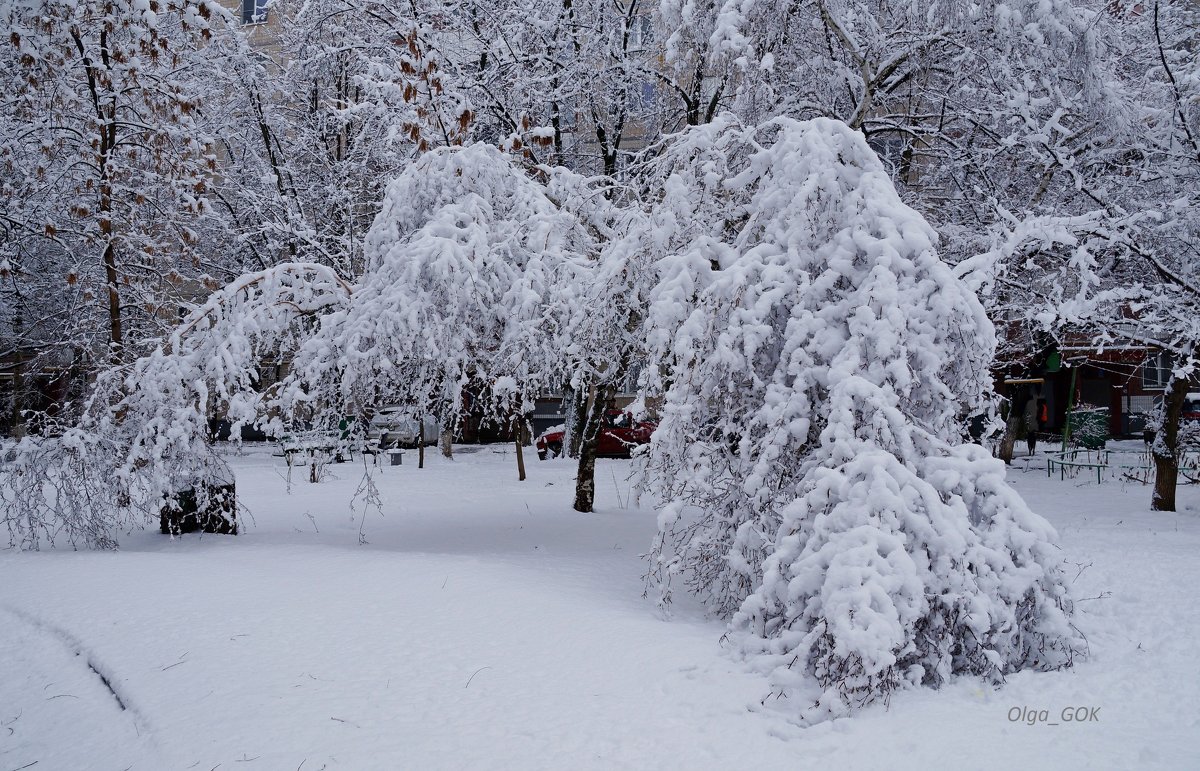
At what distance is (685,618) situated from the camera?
7.08 metres

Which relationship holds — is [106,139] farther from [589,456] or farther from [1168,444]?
[1168,444]

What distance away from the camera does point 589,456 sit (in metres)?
13.7

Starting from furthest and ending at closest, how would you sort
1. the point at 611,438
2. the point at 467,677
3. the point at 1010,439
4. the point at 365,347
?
the point at 611,438 < the point at 1010,439 < the point at 365,347 < the point at 467,677

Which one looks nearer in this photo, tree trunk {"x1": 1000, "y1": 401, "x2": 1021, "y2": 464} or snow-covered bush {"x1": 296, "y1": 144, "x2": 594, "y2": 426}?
snow-covered bush {"x1": 296, "y1": 144, "x2": 594, "y2": 426}

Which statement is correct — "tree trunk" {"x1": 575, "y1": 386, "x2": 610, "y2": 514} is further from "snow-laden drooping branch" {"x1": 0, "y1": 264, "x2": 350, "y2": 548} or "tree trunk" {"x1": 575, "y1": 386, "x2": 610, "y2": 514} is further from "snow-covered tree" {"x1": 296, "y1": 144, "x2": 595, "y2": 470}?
"snow-laden drooping branch" {"x1": 0, "y1": 264, "x2": 350, "y2": 548}

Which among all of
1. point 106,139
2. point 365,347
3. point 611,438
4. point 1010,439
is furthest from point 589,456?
point 1010,439

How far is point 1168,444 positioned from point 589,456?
26.9 ft

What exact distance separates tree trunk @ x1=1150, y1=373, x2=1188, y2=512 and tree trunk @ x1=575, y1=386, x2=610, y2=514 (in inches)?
306

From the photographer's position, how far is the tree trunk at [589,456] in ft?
43.8

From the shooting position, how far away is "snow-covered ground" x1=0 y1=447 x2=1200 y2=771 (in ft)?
14.9

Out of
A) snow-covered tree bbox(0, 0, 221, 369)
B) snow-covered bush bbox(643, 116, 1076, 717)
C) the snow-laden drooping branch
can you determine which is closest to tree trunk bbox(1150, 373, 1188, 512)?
snow-covered bush bbox(643, 116, 1076, 717)

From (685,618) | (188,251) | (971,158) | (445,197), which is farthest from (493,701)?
(971,158)

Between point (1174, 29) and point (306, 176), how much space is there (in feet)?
52.2

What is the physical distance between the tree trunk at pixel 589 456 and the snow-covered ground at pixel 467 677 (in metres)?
4.01
